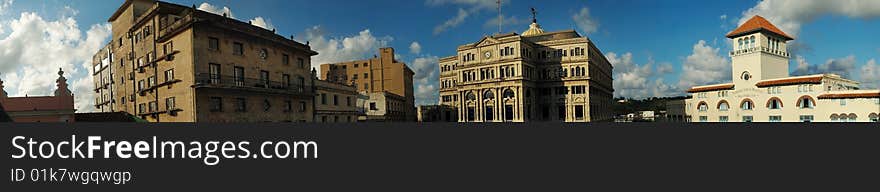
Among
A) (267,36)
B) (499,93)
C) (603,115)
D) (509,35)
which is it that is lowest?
(603,115)

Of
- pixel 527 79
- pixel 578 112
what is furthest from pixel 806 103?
pixel 527 79

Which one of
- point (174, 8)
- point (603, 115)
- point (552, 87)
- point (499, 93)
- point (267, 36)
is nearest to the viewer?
point (174, 8)

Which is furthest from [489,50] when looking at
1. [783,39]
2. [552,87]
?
[783,39]

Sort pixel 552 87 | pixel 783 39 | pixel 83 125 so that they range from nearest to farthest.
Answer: pixel 83 125, pixel 783 39, pixel 552 87

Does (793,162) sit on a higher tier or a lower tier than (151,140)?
lower

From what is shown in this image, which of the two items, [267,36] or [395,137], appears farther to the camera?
[267,36]

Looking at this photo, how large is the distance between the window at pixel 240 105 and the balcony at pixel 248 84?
1.73 feet

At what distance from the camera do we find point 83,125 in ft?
23.8

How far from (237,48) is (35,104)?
972cm

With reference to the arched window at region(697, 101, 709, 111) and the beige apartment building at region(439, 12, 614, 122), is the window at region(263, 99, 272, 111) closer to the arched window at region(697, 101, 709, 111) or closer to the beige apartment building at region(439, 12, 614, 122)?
the beige apartment building at region(439, 12, 614, 122)

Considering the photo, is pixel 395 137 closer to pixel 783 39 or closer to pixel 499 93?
pixel 783 39

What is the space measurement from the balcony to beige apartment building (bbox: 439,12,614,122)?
2109 cm

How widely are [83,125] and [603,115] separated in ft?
155

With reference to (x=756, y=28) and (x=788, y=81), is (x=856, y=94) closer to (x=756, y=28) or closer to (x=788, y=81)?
(x=788, y=81)
